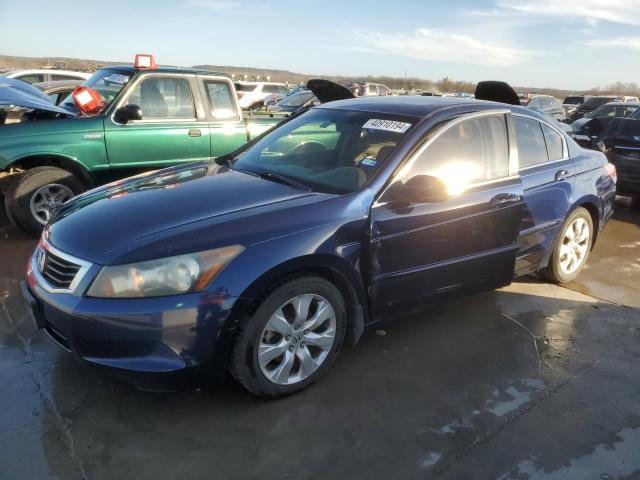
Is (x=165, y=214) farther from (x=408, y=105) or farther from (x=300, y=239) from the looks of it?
(x=408, y=105)

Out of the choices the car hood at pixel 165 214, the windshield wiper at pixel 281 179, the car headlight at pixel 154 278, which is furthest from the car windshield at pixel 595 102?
the car headlight at pixel 154 278

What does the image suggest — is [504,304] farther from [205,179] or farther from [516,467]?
[205,179]

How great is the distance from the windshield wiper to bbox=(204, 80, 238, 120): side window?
327 cm

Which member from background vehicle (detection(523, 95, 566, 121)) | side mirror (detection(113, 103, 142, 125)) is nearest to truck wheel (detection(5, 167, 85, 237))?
side mirror (detection(113, 103, 142, 125))

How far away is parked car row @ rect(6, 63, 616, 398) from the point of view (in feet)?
8.50

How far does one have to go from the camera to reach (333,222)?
9.81ft

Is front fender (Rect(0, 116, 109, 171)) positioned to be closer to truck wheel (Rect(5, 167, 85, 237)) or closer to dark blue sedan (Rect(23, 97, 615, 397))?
truck wheel (Rect(5, 167, 85, 237))

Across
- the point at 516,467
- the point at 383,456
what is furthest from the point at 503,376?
the point at 383,456

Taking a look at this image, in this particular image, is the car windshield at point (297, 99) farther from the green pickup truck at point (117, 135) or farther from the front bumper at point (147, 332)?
the front bumper at point (147, 332)

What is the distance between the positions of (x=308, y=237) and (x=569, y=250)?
303cm

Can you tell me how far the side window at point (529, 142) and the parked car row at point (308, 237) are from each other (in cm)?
2

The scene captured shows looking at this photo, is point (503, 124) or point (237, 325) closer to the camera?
point (237, 325)

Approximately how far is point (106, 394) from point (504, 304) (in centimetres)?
307

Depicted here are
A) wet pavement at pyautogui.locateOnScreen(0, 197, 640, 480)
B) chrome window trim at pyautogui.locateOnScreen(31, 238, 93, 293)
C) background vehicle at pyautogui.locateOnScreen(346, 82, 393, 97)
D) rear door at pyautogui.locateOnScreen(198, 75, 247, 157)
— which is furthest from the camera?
background vehicle at pyautogui.locateOnScreen(346, 82, 393, 97)
